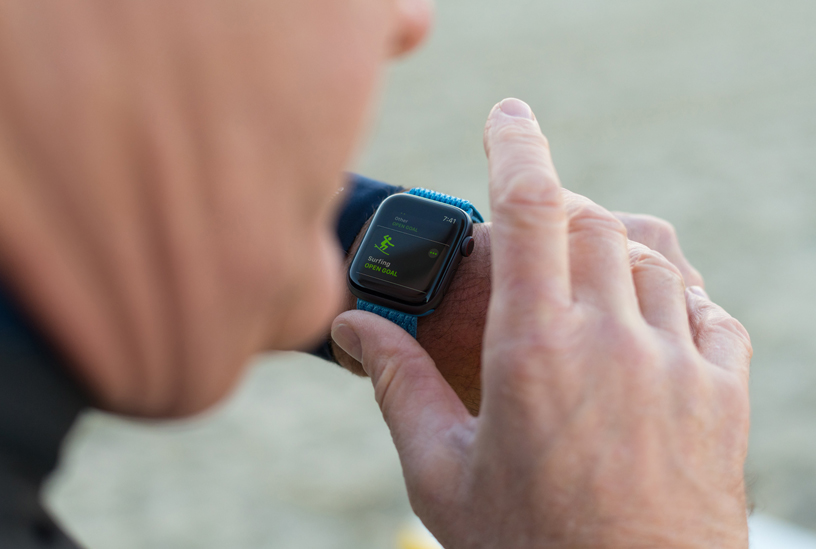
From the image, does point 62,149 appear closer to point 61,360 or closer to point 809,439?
point 61,360

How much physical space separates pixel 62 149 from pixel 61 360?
154mm

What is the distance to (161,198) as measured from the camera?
403mm

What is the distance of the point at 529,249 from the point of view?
0.68 m

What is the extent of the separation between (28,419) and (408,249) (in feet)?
2.67

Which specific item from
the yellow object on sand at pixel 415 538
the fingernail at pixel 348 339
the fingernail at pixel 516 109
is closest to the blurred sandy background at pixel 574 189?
the yellow object on sand at pixel 415 538

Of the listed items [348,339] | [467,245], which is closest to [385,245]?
[467,245]

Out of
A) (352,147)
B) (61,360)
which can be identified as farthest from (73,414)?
(352,147)

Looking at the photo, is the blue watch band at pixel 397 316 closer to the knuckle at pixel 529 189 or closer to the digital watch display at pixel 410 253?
the digital watch display at pixel 410 253

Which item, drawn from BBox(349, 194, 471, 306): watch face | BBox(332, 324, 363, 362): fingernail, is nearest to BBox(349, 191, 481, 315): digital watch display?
BBox(349, 194, 471, 306): watch face

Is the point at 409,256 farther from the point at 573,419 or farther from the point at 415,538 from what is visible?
the point at 415,538

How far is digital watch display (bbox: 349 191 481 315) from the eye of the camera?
3.92 feet

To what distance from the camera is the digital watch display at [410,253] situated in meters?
1.20

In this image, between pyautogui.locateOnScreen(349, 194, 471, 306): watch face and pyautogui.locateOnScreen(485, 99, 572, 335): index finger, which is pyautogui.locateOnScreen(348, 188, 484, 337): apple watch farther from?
pyautogui.locateOnScreen(485, 99, 572, 335): index finger

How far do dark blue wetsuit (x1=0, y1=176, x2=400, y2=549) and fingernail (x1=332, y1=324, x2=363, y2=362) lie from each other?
1.61 feet
